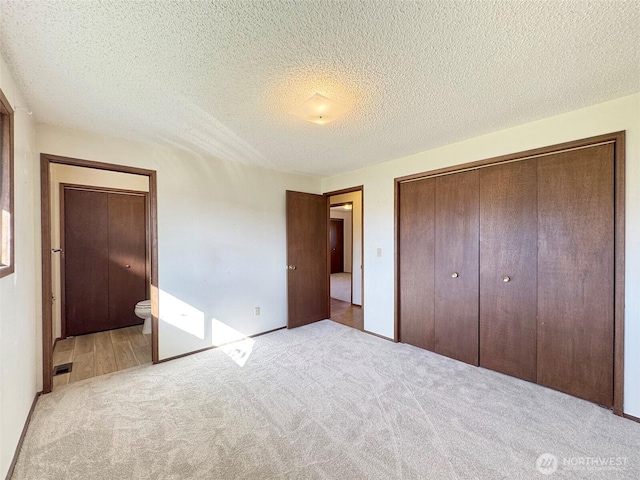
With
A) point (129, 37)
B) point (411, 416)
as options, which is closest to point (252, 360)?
point (411, 416)

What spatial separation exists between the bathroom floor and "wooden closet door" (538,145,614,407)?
3844mm

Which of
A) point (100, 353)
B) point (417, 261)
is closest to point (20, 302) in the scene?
point (100, 353)

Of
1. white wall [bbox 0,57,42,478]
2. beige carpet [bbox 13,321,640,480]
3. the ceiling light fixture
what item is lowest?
beige carpet [bbox 13,321,640,480]

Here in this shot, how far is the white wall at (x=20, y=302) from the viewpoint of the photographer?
4.80 feet

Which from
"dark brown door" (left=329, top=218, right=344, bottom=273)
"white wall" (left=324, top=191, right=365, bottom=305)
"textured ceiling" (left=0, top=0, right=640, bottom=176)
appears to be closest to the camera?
"textured ceiling" (left=0, top=0, right=640, bottom=176)

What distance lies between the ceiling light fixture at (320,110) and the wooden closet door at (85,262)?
11.0 feet

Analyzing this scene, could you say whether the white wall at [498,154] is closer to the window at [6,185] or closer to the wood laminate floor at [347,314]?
the wood laminate floor at [347,314]

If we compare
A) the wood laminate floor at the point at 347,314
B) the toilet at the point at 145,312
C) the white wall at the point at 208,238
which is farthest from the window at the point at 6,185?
the wood laminate floor at the point at 347,314

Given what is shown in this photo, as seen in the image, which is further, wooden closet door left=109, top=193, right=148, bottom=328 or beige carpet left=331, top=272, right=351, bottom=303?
beige carpet left=331, top=272, right=351, bottom=303

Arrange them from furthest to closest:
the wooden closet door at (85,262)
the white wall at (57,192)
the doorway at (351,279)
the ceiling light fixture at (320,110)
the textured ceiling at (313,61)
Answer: the doorway at (351,279) < the wooden closet door at (85,262) < the white wall at (57,192) < the ceiling light fixture at (320,110) < the textured ceiling at (313,61)

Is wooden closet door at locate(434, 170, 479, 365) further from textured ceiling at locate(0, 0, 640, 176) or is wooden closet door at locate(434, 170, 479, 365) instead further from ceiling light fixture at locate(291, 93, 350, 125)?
Answer: ceiling light fixture at locate(291, 93, 350, 125)

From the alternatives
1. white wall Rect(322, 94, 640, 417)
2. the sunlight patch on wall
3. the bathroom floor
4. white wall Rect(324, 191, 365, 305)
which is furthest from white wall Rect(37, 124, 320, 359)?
white wall Rect(324, 191, 365, 305)

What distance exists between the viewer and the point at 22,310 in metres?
1.85

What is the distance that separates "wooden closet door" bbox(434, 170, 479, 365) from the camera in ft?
9.02
